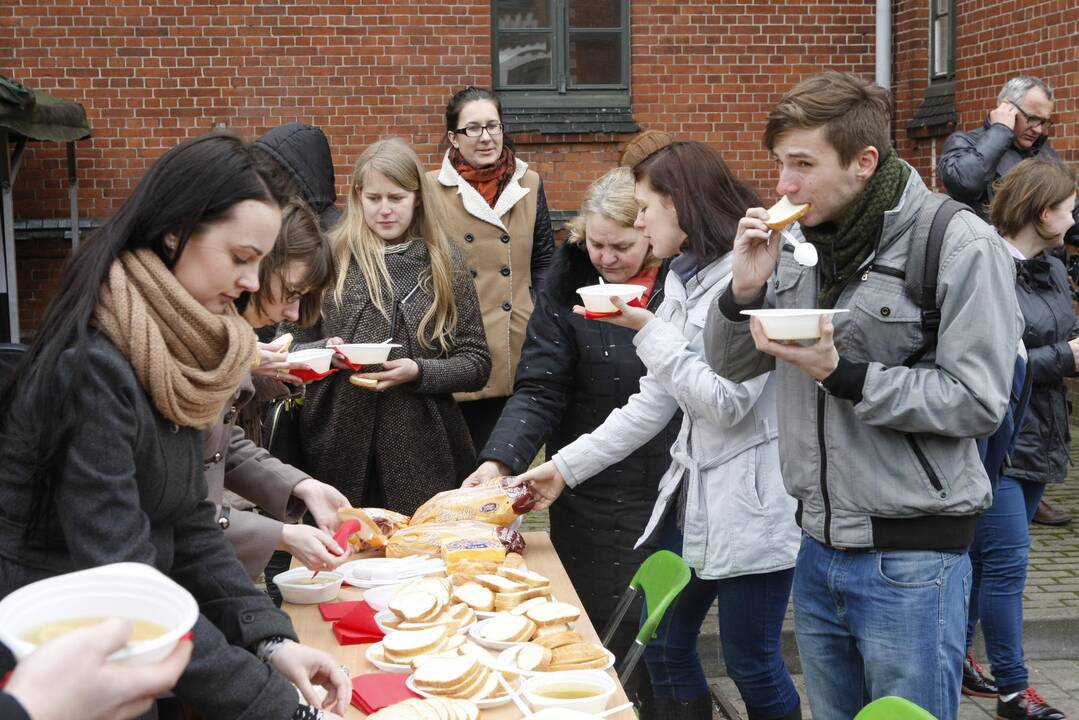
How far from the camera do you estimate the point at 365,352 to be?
4062 millimetres

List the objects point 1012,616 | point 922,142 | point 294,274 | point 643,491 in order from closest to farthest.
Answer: point 294,274
point 643,491
point 1012,616
point 922,142


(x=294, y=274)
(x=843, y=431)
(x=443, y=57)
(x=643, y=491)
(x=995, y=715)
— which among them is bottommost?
(x=995, y=715)

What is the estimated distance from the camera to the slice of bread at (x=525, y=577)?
322 centimetres

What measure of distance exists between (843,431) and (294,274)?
1.44 meters

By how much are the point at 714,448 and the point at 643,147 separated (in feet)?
3.19

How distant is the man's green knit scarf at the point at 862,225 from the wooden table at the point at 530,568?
39.5 inches

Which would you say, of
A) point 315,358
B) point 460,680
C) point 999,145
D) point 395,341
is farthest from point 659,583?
point 999,145

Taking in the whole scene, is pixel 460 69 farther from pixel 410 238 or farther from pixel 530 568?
pixel 530 568

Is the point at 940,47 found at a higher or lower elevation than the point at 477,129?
higher

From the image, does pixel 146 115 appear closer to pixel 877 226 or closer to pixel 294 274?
pixel 294 274

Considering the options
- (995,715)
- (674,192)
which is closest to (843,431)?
(674,192)

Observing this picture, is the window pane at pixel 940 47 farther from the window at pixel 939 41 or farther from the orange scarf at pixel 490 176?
the orange scarf at pixel 490 176

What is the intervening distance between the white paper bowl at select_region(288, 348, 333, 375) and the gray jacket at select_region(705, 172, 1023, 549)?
1.46 meters

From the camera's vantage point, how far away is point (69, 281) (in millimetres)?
2061
